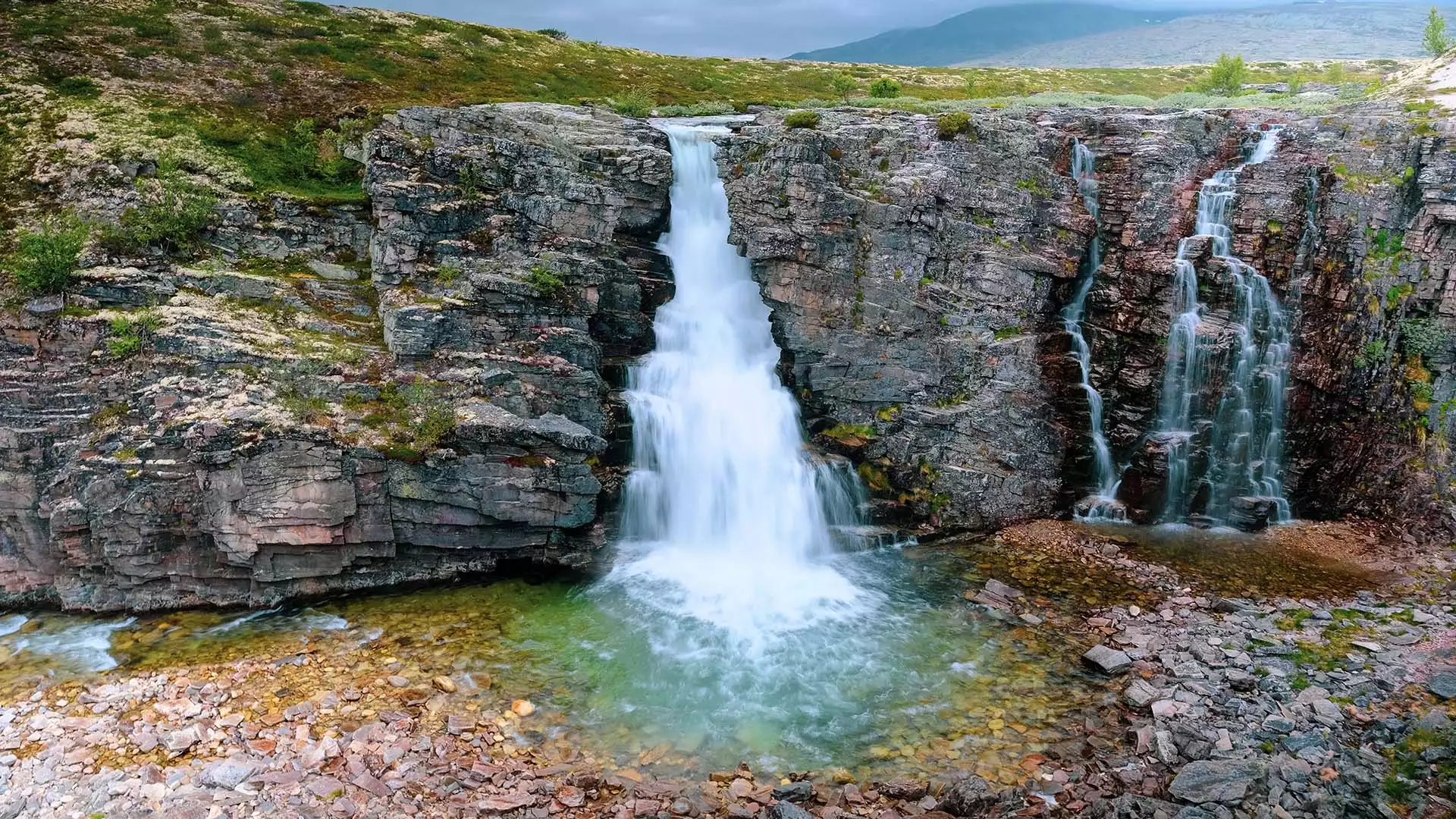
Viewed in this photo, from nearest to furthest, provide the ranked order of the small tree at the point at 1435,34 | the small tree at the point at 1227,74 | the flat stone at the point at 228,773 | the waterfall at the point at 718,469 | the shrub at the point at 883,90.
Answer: the flat stone at the point at 228,773 → the waterfall at the point at 718,469 → the small tree at the point at 1435,34 → the shrub at the point at 883,90 → the small tree at the point at 1227,74

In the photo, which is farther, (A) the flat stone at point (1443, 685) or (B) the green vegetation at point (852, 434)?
(B) the green vegetation at point (852, 434)

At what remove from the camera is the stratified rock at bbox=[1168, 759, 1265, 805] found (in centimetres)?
1162

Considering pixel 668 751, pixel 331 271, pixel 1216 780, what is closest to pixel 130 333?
pixel 331 271

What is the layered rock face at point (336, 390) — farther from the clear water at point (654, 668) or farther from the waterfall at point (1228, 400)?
the waterfall at point (1228, 400)

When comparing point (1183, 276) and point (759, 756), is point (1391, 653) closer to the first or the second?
point (1183, 276)

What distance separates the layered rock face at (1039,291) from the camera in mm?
22984

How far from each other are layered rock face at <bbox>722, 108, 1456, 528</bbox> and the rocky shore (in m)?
8.17

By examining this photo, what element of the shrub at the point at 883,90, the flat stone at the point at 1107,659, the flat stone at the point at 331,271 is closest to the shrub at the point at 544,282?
the flat stone at the point at 331,271

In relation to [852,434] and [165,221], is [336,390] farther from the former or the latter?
[852,434]

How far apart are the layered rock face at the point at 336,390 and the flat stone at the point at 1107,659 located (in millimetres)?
12908

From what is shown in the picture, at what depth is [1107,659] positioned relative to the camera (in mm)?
16125

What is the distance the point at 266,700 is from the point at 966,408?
66.1 feet

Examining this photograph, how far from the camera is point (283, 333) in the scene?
20188mm

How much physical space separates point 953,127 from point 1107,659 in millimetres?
17481
